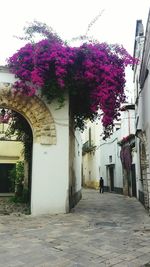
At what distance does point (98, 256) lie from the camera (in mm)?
4398

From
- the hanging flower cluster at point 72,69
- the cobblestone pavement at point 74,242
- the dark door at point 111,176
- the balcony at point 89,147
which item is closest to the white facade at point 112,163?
the dark door at point 111,176

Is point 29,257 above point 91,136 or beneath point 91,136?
beneath

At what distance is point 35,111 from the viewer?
9.32 m

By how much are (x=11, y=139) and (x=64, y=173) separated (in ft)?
30.4

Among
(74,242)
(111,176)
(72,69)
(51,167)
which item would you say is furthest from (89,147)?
(74,242)

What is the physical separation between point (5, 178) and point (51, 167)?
9798mm

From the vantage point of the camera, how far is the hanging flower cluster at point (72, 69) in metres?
8.52

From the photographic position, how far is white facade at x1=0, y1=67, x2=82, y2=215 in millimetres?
8953

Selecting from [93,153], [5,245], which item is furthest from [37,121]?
[93,153]

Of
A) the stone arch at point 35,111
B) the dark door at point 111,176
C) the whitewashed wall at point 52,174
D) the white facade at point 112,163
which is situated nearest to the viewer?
the whitewashed wall at point 52,174

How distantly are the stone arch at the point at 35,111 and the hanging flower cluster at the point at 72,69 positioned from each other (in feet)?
1.06

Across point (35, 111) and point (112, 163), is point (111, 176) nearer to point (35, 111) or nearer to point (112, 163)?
point (112, 163)

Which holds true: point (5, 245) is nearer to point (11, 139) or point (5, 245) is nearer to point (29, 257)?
point (29, 257)

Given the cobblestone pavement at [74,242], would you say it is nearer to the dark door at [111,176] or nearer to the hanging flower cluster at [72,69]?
the hanging flower cluster at [72,69]
